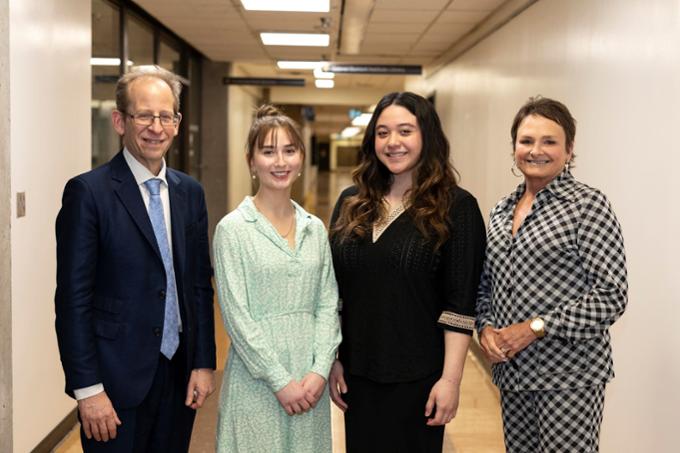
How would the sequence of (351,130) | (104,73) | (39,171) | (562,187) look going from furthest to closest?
1. (351,130)
2. (104,73)
3. (39,171)
4. (562,187)

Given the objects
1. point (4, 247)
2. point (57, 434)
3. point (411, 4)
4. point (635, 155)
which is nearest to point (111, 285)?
point (4, 247)

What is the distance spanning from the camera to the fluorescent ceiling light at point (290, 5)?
18.7ft

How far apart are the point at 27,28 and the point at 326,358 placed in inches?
97.3

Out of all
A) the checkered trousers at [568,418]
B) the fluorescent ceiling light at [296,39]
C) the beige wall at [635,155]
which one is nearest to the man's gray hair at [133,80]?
the checkered trousers at [568,418]

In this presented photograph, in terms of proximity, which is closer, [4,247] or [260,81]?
[4,247]

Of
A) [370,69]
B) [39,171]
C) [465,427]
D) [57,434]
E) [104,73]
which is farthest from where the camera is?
[370,69]

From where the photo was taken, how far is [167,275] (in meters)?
2.17

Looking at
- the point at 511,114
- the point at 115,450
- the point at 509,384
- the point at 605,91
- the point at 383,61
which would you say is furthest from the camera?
the point at 383,61

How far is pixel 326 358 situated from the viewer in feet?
7.15

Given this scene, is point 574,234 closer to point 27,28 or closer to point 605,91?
point 605,91

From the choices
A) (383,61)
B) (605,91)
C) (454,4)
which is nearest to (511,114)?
(454,4)

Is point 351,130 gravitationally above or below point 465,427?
above

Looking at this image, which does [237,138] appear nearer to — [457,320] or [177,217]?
[177,217]

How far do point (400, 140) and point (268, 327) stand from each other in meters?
0.66
